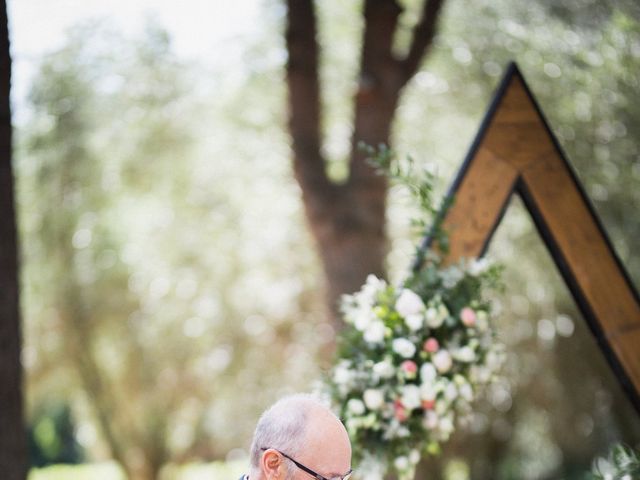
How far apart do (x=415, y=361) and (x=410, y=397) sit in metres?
0.19

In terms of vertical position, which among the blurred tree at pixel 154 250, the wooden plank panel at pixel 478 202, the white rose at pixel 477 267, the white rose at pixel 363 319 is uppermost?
the wooden plank panel at pixel 478 202

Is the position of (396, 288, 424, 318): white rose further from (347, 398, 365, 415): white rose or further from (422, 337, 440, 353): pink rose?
(347, 398, 365, 415): white rose

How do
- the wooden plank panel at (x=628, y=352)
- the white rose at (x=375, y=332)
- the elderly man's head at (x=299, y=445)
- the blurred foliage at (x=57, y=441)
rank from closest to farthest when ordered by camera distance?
the elderly man's head at (x=299, y=445) < the white rose at (x=375, y=332) < the wooden plank panel at (x=628, y=352) < the blurred foliage at (x=57, y=441)

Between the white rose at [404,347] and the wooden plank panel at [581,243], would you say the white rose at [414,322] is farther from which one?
the wooden plank panel at [581,243]

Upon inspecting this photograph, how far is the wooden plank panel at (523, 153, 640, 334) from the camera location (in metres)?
3.58

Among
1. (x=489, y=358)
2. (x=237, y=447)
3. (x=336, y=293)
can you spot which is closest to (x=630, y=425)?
(x=336, y=293)

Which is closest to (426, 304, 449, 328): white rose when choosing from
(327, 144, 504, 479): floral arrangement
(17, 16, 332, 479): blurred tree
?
(327, 144, 504, 479): floral arrangement

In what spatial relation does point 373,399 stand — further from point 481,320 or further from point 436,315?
point 481,320

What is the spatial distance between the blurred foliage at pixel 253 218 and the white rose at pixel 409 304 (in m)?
3.82

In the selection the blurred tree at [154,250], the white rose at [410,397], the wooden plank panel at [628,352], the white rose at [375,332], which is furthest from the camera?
the blurred tree at [154,250]

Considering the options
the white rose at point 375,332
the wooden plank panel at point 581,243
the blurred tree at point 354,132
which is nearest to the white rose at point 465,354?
the white rose at point 375,332

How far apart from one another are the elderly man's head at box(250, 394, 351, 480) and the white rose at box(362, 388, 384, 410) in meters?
1.10

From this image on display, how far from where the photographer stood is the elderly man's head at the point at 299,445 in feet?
7.07

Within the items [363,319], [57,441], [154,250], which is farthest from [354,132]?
[57,441]
